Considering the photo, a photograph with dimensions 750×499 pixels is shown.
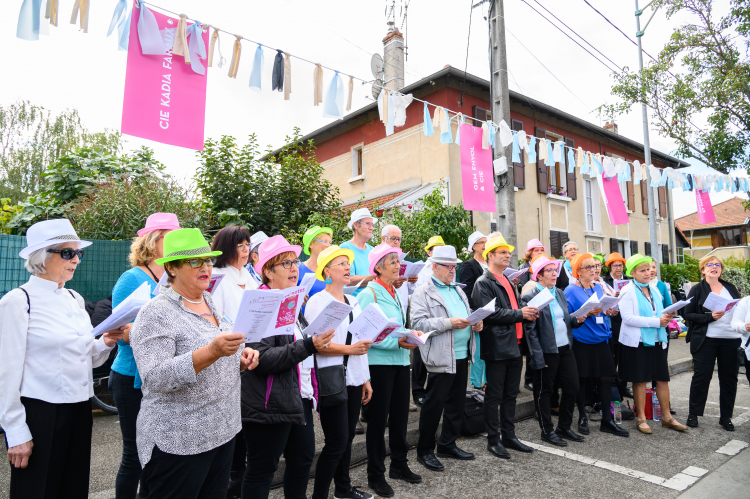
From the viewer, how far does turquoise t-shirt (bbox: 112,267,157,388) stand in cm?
290

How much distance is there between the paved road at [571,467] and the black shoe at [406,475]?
0.05m

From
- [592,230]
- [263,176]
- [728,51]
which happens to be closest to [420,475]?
[263,176]

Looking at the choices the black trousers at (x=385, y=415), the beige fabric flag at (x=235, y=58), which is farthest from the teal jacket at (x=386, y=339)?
the beige fabric flag at (x=235, y=58)

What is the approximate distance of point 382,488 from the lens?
12.4 feet

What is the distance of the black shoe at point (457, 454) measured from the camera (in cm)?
462

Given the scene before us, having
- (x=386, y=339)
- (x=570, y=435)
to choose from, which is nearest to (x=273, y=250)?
(x=386, y=339)

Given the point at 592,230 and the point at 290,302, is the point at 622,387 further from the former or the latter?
the point at 592,230

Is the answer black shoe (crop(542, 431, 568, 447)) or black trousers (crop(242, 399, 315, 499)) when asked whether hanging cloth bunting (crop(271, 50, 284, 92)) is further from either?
black shoe (crop(542, 431, 568, 447))

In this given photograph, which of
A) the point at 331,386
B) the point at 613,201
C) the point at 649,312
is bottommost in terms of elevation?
the point at 331,386

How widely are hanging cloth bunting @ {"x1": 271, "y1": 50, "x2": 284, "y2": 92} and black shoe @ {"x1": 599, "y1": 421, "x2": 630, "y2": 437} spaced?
6.02m

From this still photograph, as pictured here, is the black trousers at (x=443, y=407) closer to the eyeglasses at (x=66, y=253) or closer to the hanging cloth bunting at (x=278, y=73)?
the eyeglasses at (x=66, y=253)

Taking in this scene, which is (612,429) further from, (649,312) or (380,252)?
(380,252)

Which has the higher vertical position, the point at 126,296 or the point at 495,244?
the point at 495,244

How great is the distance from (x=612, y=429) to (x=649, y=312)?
5.00 ft
